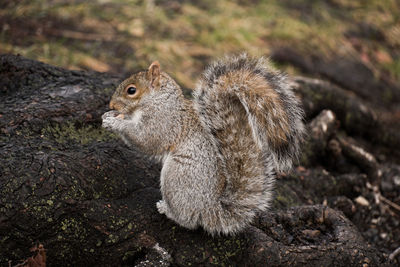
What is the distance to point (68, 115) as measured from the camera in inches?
94.3

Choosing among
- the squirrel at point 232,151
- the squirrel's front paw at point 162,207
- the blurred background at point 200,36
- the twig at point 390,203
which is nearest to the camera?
the squirrel at point 232,151

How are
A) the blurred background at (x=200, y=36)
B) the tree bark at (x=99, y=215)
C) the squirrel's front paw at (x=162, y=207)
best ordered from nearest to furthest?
1. the tree bark at (x=99, y=215)
2. the squirrel's front paw at (x=162, y=207)
3. the blurred background at (x=200, y=36)

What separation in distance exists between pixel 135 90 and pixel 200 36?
3.19 m

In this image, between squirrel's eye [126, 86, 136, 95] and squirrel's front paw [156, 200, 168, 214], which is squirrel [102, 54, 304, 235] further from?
squirrel's eye [126, 86, 136, 95]

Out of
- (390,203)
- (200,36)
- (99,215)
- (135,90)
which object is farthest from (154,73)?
(200,36)

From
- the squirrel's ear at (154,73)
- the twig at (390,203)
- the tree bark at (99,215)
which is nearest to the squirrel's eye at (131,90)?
the squirrel's ear at (154,73)

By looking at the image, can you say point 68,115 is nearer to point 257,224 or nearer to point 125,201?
point 125,201

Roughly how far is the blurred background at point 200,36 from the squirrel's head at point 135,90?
1908mm

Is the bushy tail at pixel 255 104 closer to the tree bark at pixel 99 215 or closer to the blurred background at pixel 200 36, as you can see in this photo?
A: the tree bark at pixel 99 215

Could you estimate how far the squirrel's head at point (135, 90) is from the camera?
2.29 metres

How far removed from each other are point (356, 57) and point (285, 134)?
4.74 meters

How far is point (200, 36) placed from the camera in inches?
208

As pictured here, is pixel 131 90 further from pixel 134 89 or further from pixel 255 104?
pixel 255 104

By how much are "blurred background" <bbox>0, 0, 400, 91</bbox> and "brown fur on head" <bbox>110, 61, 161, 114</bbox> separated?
6.26ft
